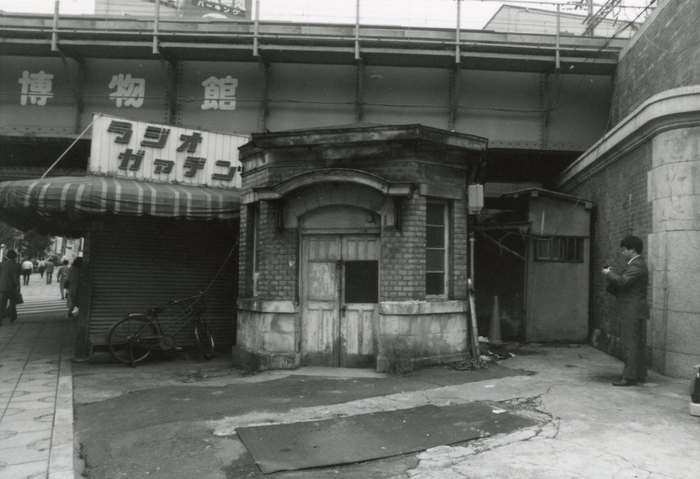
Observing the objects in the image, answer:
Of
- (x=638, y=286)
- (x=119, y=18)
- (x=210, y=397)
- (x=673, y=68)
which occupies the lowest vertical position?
(x=210, y=397)

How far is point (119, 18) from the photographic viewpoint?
12.9 meters

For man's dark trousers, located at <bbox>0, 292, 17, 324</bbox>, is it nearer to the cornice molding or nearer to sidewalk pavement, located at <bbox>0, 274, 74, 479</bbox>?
sidewalk pavement, located at <bbox>0, 274, 74, 479</bbox>

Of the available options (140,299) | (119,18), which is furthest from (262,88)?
(140,299)

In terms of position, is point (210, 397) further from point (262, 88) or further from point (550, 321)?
point (262, 88)

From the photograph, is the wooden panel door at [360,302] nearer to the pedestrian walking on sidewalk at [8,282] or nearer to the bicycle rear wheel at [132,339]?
the bicycle rear wheel at [132,339]

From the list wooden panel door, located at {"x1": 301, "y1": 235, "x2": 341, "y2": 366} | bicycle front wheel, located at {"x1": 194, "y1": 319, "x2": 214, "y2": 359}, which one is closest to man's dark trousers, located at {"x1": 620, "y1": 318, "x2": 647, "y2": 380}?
wooden panel door, located at {"x1": 301, "y1": 235, "x2": 341, "y2": 366}

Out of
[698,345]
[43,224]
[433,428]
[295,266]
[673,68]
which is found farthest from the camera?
[43,224]

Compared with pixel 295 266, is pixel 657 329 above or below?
below

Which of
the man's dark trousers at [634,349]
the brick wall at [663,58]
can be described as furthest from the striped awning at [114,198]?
the brick wall at [663,58]

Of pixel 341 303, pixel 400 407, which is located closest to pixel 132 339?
pixel 341 303

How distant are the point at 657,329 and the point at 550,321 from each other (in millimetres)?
3352

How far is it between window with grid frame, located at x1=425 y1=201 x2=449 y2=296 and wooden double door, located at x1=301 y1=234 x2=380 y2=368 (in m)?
Answer: 0.88

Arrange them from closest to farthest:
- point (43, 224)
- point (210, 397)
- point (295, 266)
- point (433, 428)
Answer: point (433, 428), point (210, 397), point (295, 266), point (43, 224)

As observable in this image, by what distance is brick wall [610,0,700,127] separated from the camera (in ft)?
29.1
